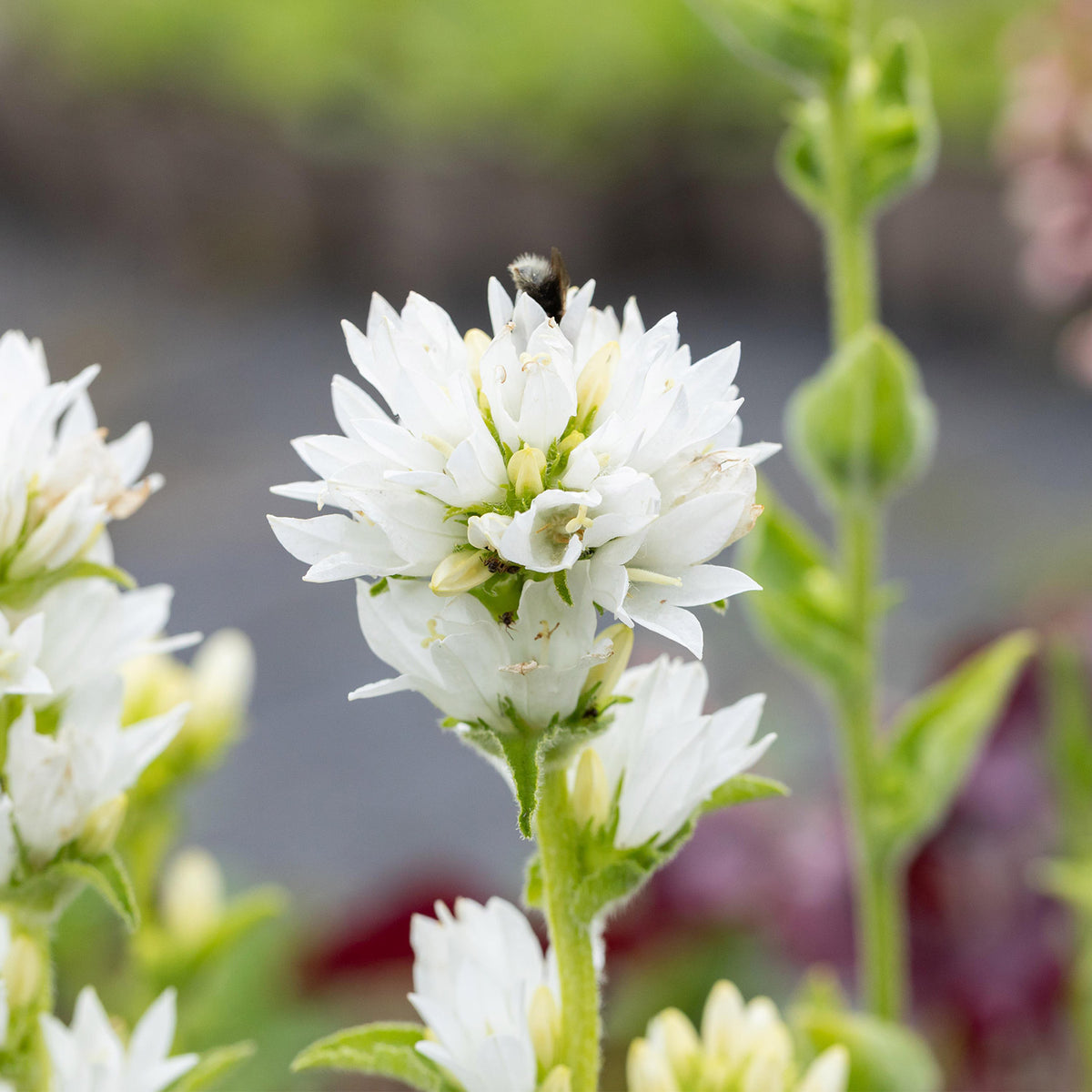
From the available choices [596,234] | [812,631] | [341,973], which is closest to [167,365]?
[596,234]

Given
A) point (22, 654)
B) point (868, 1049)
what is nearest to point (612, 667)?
point (22, 654)

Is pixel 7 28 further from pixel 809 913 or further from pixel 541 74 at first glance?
pixel 809 913

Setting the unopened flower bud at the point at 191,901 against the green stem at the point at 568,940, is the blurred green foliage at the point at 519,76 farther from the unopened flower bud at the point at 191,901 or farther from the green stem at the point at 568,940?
the green stem at the point at 568,940

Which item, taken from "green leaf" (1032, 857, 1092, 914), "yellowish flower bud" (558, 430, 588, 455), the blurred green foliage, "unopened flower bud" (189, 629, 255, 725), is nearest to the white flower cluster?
"yellowish flower bud" (558, 430, 588, 455)

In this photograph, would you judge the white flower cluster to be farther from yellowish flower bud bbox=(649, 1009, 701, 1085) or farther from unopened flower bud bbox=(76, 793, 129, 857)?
yellowish flower bud bbox=(649, 1009, 701, 1085)

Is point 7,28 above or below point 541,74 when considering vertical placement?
above

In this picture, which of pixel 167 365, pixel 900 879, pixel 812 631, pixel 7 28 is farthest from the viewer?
pixel 7 28
